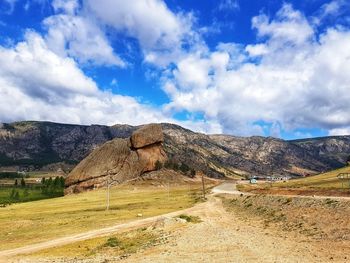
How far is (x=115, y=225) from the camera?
79000 millimetres

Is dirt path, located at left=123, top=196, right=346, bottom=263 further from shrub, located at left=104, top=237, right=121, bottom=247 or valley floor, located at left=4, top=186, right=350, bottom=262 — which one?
shrub, located at left=104, top=237, right=121, bottom=247

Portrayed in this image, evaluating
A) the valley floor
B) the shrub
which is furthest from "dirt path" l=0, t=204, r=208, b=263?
the shrub

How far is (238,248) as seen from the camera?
4547 centimetres

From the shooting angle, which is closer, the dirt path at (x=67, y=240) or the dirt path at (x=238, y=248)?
the dirt path at (x=238, y=248)

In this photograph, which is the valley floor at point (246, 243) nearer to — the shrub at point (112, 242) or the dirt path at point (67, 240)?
the dirt path at point (67, 240)

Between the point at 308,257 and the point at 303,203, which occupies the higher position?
the point at 303,203

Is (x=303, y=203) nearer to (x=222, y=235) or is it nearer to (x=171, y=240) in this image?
(x=222, y=235)

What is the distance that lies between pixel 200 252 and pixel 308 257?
38.6ft

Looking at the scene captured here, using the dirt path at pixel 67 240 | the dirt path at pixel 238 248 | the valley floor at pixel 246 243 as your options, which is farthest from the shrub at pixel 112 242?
the dirt path at pixel 238 248

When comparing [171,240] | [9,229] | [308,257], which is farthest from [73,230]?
[308,257]

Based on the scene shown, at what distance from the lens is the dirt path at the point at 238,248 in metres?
39.3

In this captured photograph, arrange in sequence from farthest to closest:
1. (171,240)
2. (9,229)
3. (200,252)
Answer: (9,229), (171,240), (200,252)

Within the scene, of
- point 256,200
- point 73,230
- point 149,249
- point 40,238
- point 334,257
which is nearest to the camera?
point 334,257

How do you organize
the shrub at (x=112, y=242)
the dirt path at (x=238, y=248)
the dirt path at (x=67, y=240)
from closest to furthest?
1. the dirt path at (x=238, y=248)
2. the shrub at (x=112, y=242)
3. the dirt path at (x=67, y=240)
